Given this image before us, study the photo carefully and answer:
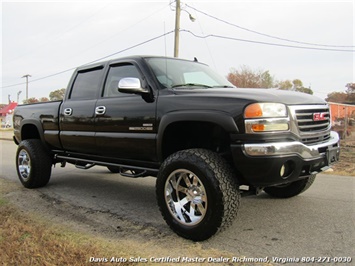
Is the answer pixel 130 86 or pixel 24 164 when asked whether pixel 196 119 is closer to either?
pixel 130 86

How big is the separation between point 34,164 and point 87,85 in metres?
1.71

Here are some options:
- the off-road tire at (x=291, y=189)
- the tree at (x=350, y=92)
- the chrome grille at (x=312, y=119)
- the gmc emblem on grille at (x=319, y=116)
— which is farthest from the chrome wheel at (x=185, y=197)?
the tree at (x=350, y=92)

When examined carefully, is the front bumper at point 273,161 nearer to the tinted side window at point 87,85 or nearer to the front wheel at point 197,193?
the front wheel at point 197,193

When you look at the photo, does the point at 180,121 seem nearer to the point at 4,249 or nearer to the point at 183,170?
the point at 183,170

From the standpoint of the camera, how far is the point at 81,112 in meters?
4.96

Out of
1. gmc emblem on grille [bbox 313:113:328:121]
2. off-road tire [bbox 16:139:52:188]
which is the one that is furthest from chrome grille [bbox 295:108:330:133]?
off-road tire [bbox 16:139:52:188]

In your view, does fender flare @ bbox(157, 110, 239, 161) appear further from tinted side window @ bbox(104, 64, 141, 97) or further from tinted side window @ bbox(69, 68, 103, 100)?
tinted side window @ bbox(69, 68, 103, 100)

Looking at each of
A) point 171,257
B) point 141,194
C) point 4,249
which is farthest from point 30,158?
point 171,257

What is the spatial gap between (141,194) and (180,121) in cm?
225

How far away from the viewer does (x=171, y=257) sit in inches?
120

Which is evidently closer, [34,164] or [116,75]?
[116,75]

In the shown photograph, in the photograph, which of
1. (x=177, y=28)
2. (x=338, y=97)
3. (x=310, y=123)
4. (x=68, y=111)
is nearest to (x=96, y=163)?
(x=68, y=111)

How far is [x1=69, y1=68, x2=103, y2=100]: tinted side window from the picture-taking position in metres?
4.98

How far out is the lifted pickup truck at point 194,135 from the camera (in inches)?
125
